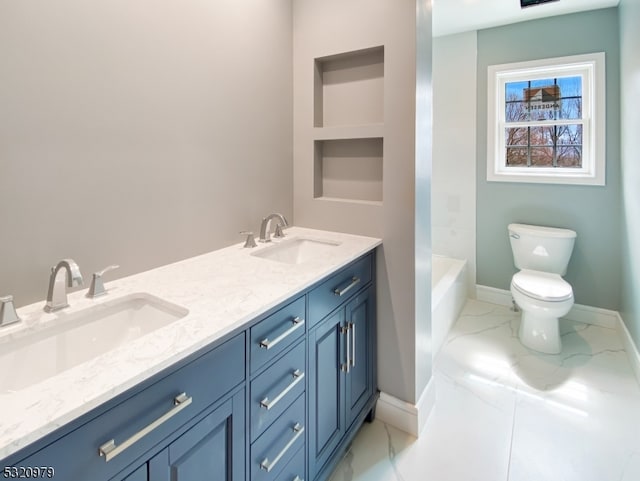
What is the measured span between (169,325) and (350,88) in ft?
5.10

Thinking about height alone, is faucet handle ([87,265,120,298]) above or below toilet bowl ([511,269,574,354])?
above

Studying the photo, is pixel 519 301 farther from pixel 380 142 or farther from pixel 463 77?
pixel 463 77

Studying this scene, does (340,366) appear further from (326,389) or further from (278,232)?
(278,232)

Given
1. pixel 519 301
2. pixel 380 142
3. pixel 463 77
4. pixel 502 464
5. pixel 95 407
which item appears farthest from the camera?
pixel 463 77

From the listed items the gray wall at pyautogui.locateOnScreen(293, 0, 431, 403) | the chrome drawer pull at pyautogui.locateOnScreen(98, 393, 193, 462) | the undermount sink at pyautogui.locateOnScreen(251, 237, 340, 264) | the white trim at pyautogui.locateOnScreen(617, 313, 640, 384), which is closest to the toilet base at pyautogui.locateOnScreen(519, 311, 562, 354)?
the white trim at pyautogui.locateOnScreen(617, 313, 640, 384)

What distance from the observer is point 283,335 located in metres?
1.20

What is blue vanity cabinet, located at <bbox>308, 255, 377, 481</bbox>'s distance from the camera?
1416mm

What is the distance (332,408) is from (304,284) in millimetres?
609

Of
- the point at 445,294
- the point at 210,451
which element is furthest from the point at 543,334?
the point at 210,451

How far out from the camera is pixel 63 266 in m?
1.03

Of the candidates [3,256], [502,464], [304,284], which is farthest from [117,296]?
[502,464]

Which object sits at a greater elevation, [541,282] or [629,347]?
[541,282]

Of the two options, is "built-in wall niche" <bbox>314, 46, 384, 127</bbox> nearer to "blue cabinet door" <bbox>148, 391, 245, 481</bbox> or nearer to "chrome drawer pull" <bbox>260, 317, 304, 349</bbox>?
"chrome drawer pull" <bbox>260, 317, 304, 349</bbox>

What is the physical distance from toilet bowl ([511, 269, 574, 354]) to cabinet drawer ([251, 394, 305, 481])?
6.21ft
